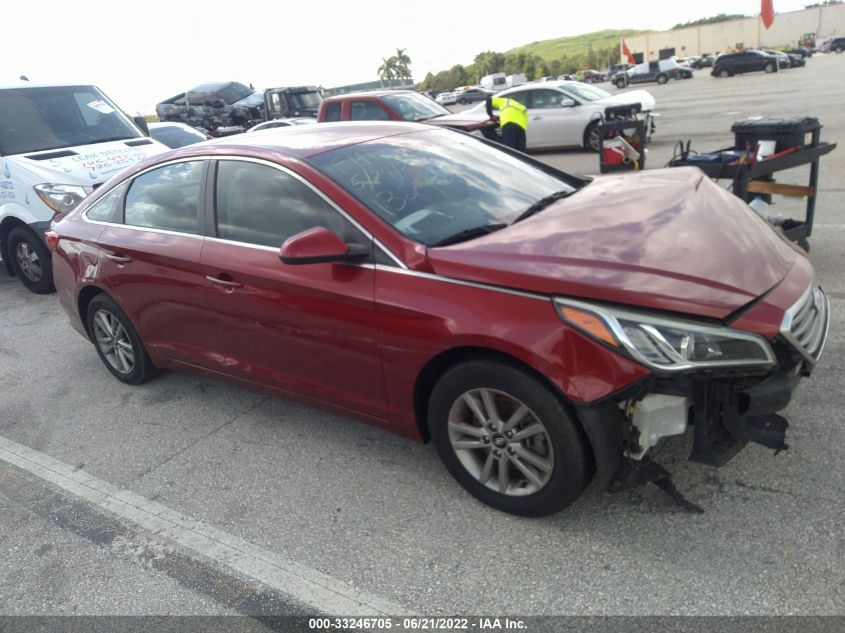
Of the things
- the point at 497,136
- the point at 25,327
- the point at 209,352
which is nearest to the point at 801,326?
the point at 209,352

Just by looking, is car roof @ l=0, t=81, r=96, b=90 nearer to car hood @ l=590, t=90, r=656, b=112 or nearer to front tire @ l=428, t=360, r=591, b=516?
front tire @ l=428, t=360, r=591, b=516

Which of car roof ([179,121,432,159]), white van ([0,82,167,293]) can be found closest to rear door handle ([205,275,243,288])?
car roof ([179,121,432,159])

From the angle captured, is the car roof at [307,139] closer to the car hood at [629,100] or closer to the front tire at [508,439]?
the front tire at [508,439]

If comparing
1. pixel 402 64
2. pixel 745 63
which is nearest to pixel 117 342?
pixel 745 63

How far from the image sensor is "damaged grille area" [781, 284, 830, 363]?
254 centimetres

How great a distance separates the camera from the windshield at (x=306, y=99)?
21000 millimetres

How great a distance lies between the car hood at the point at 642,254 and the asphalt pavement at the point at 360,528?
0.74 meters

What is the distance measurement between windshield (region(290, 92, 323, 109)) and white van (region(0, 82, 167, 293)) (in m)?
13.2

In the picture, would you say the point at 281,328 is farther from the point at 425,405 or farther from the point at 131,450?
the point at 131,450

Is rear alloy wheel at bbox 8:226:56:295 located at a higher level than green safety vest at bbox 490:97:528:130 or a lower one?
lower

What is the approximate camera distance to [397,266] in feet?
9.99

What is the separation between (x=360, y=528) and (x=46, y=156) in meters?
6.20

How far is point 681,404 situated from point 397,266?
1.30 metres

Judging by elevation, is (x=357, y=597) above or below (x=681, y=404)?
below
